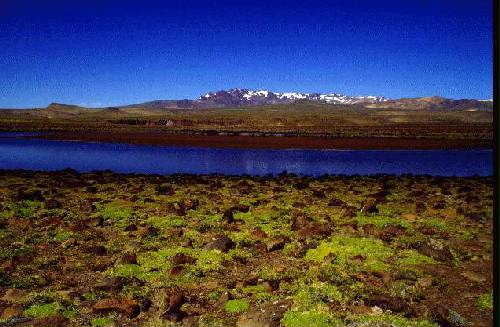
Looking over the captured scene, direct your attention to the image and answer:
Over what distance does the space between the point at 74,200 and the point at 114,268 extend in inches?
387

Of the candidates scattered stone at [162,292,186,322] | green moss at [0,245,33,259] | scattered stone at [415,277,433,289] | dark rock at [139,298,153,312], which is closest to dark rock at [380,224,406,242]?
scattered stone at [415,277,433,289]

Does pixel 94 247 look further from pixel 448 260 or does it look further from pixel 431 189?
pixel 431 189

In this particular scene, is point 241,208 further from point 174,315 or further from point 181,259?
point 174,315

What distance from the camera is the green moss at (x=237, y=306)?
8891 millimetres

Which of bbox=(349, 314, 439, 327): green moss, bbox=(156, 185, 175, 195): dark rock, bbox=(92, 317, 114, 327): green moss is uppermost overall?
bbox=(156, 185, 175, 195): dark rock

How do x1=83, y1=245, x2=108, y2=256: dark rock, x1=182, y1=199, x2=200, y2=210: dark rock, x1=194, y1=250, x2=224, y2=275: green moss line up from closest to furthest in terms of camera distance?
x1=194, y1=250, x2=224, y2=275: green moss < x1=83, y1=245, x2=108, y2=256: dark rock < x1=182, y1=199, x2=200, y2=210: dark rock

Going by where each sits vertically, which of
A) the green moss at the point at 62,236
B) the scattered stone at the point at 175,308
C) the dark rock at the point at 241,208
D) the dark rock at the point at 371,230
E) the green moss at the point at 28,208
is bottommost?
the scattered stone at the point at 175,308

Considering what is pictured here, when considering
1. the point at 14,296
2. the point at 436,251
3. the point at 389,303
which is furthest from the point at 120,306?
the point at 436,251

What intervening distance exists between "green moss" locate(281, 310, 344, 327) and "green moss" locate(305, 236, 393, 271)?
10.0 feet

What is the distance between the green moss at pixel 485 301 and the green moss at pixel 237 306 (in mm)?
4575

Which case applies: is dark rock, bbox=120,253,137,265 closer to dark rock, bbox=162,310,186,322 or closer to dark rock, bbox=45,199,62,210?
dark rock, bbox=162,310,186,322

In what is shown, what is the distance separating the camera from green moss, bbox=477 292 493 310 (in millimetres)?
8836

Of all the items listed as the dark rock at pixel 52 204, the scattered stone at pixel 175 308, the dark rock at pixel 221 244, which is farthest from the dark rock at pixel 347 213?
the dark rock at pixel 52 204

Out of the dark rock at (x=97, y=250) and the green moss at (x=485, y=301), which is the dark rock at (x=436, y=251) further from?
the dark rock at (x=97, y=250)
